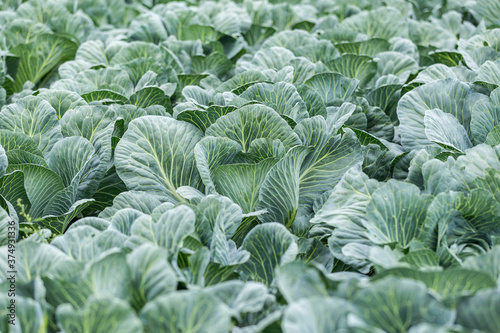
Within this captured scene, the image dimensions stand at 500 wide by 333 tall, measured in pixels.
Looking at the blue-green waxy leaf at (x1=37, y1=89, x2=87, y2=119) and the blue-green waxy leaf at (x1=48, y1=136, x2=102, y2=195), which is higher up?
the blue-green waxy leaf at (x1=37, y1=89, x2=87, y2=119)

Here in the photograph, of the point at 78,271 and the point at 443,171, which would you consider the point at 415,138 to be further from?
the point at 78,271

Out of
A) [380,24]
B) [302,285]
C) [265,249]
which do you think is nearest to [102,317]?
[302,285]

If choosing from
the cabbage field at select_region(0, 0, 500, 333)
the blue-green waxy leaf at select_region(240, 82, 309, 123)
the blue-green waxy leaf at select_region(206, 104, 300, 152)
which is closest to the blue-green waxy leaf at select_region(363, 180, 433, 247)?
the cabbage field at select_region(0, 0, 500, 333)

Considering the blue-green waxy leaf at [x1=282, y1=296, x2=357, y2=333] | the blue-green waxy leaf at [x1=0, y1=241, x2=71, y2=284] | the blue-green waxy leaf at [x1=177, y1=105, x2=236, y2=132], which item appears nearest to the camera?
the blue-green waxy leaf at [x1=282, y1=296, x2=357, y2=333]

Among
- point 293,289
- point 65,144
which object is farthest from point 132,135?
point 293,289

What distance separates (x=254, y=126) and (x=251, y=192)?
0.95 feet

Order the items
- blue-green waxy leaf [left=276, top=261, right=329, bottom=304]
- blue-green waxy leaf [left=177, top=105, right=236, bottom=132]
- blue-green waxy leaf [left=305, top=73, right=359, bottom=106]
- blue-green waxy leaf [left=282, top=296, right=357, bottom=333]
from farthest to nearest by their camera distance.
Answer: blue-green waxy leaf [left=305, top=73, right=359, bottom=106]
blue-green waxy leaf [left=177, top=105, right=236, bottom=132]
blue-green waxy leaf [left=276, top=261, right=329, bottom=304]
blue-green waxy leaf [left=282, top=296, right=357, bottom=333]

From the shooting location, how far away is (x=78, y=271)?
4.89 feet

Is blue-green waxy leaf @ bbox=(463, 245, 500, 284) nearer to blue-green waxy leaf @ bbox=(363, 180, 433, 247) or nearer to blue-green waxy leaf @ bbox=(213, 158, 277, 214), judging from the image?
blue-green waxy leaf @ bbox=(363, 180, 433, 247)

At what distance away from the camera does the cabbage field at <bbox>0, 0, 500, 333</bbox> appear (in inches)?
52.1

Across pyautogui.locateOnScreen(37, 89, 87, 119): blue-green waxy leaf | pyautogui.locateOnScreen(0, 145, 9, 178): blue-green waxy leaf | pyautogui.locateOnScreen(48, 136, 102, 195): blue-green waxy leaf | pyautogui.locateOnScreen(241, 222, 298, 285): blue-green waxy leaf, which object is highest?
pyautogui.locateOnScreen(37, 89, 87, 119): blue-green waxy leaf

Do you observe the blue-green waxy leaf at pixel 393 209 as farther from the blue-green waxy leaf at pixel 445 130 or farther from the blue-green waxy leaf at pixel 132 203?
the blue-green waxy leaf at pixel 132 203

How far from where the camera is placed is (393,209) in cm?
173

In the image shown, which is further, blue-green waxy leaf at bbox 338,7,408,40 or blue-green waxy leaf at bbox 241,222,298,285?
blue-green waxy leaf at bbox 338,7,408,40
